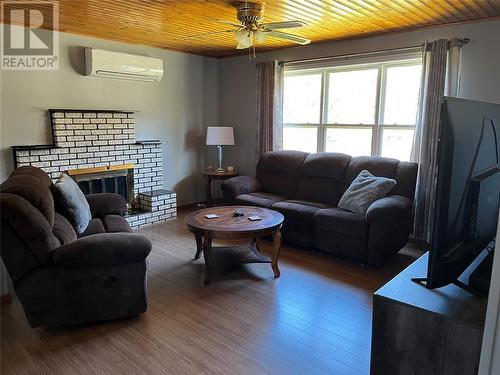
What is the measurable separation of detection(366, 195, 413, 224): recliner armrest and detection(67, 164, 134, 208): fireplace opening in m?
3.13

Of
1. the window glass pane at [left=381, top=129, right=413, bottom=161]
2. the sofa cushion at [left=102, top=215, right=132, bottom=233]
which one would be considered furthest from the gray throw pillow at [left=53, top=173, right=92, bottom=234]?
the window glass pane at [left=381, top=129, right=413, bottom=161]

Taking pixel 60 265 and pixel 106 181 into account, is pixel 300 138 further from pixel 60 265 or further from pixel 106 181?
pixel 60 265

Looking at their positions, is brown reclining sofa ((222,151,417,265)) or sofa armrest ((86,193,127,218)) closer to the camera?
brown reclining sofa ((222,151,417,265))

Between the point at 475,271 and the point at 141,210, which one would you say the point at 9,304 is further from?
the point at 475,271

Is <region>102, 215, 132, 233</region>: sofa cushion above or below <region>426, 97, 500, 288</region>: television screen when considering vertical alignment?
below

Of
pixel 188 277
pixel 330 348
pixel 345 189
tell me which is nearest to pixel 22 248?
pixel 188 277

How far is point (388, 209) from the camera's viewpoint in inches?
132

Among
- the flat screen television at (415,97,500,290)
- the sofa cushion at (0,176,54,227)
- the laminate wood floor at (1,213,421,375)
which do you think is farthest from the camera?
the sofa cushion at (0,176,54,227)

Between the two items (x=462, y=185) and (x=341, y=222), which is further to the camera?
(x=341, y=222)

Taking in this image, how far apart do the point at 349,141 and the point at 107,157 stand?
123 inches

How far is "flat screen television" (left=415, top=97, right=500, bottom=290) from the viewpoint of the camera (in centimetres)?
115

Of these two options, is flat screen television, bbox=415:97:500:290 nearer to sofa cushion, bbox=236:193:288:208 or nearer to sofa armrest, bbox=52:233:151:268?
sofa armrest, bbox=52:233:151:268

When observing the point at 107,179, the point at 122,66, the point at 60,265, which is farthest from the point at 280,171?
the point at 60,265

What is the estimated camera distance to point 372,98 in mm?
4410
